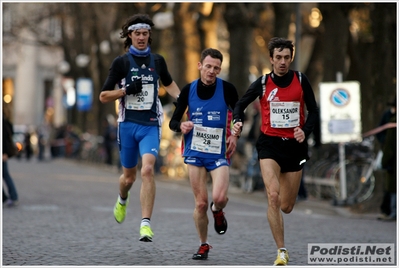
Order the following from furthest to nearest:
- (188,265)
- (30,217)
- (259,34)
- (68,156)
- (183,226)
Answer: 1. (68,156)
2. (259,34)
3. (30,217)
4. (183,226)
5. (188,265)

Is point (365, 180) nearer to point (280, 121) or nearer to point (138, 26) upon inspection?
point (138, 26)

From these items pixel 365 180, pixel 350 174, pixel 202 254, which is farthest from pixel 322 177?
pixel 202 254

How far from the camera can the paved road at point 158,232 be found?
34.8ft

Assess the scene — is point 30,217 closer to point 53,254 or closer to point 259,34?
point 53,254

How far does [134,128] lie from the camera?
10969 mm

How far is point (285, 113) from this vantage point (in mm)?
9984

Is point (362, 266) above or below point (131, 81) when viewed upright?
below

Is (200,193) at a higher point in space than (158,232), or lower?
higher

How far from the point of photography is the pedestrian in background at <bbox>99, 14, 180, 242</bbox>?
10.7m

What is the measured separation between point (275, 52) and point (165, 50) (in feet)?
154

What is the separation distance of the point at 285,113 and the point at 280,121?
9cm

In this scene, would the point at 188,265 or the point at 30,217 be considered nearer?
the point at 188,265

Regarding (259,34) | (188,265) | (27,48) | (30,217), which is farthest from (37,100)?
(188,265)

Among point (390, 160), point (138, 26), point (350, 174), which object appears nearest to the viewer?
point (138, 26)
